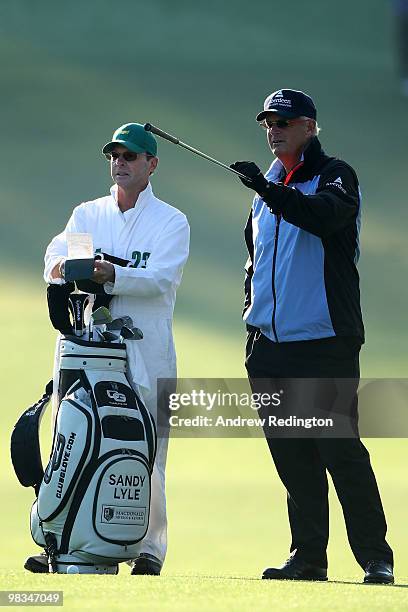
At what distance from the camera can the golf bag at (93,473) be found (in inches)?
146

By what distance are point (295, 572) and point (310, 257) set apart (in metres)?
0.93

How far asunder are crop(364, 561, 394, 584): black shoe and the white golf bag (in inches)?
26.0

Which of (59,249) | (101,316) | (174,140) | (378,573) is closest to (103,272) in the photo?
(101,316)

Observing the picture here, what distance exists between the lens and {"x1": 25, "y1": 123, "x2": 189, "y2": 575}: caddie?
3.91 metres

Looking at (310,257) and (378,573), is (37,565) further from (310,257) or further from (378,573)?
(310,257)

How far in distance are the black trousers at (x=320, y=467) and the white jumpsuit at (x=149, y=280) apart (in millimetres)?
302

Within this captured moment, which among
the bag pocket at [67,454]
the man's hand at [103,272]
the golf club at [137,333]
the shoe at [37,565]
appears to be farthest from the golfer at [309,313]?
the shoe at [37,565]

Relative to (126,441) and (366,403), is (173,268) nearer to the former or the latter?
(126,441)

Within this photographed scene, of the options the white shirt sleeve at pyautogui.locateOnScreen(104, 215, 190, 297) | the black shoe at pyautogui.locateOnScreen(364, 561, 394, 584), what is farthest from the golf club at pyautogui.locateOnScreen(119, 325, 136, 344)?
the black shoe at pyautogui.locateOnScreen(364, 561, 394, 584)

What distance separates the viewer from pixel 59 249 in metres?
4.07

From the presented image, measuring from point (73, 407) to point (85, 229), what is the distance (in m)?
0.69

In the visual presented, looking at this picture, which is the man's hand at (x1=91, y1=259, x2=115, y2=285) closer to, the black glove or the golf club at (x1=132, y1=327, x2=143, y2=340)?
the golf club at (x1=132, y1=327, x2=143, y2=340)

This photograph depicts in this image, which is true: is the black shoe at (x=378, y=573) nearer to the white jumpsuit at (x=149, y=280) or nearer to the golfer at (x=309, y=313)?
the golfer at (x=309, y=313)

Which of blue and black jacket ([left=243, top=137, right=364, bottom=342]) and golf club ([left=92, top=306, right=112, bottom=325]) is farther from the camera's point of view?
golf club ([left=92, top=306, right=112, bottom=325])
